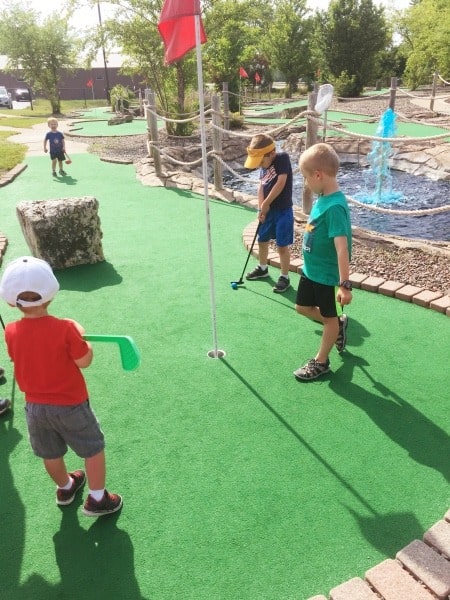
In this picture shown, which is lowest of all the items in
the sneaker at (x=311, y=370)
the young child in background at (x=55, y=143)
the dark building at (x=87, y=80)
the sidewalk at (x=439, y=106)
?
the sneaker at (x=311, y=370)

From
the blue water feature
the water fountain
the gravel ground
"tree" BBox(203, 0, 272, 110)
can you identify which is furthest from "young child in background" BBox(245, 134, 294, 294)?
"tree" BBox(203, 0, 272, 110)

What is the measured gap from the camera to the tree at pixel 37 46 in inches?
1086

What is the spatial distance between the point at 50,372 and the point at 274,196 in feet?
8.32

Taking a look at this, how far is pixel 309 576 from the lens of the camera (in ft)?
6.13

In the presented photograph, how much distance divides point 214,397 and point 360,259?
8.19 ft

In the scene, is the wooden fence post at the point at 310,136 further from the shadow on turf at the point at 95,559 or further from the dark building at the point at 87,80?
the dark building at the point at 87,80

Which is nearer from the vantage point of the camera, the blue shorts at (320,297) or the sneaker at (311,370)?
the blue shorts at (320,297)

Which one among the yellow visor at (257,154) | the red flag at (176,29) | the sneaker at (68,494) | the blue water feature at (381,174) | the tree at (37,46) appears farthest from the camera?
the tree at (37,46)

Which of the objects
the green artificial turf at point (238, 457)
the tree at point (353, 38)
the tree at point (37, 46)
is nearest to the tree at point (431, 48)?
the tree at point (353, 38)

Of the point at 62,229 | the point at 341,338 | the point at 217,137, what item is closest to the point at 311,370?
the point at 341,338

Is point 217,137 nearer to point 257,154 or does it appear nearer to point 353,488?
point 257,154

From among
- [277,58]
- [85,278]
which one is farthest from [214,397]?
[277,58]

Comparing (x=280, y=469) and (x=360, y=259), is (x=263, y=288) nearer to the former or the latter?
(x=360, y=259)

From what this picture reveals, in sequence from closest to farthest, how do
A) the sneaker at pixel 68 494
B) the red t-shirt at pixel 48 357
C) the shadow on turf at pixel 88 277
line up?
the red t-shirt at pixel 48 357
the sneaker at pixel 68 494
the shadow on turf at pixel 88 277
